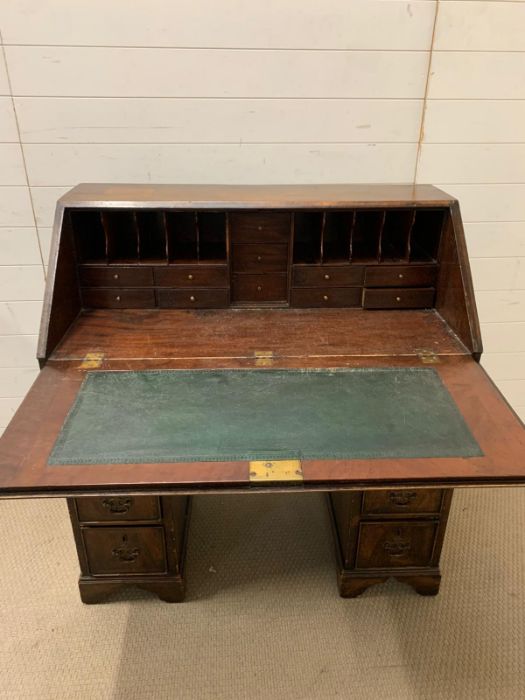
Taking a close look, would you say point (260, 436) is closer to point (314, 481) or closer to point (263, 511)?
point (314, 481)

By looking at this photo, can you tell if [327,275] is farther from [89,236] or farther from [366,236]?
[89,236]

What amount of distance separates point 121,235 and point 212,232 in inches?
12.2

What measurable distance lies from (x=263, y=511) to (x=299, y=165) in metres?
1.32

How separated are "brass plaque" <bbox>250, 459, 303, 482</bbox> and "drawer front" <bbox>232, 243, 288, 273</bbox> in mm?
803

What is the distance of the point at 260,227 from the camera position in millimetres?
1697

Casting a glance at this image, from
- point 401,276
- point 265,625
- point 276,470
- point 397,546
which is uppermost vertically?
point 401,276

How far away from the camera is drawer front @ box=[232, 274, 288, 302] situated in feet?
5.78

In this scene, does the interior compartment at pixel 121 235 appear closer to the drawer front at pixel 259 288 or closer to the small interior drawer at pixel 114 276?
the small interior drawer at pixel 114 276

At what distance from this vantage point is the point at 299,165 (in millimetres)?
1977

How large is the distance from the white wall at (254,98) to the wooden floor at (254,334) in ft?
1.89

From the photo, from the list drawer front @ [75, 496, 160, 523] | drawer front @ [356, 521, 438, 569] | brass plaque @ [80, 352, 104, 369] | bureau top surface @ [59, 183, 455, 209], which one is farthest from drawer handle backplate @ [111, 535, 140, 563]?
bureau top surface @ [59, 183, 455, 209]

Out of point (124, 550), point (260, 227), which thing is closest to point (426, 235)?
point (260, 227)

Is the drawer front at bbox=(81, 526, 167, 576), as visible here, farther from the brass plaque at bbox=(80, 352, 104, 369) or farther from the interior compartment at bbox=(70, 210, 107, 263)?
the interior compartment at bbox=(70, 210, 107, 263)

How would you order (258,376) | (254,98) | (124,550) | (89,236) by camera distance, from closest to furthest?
(258,376), (124,550), (89,236), (254,98)
